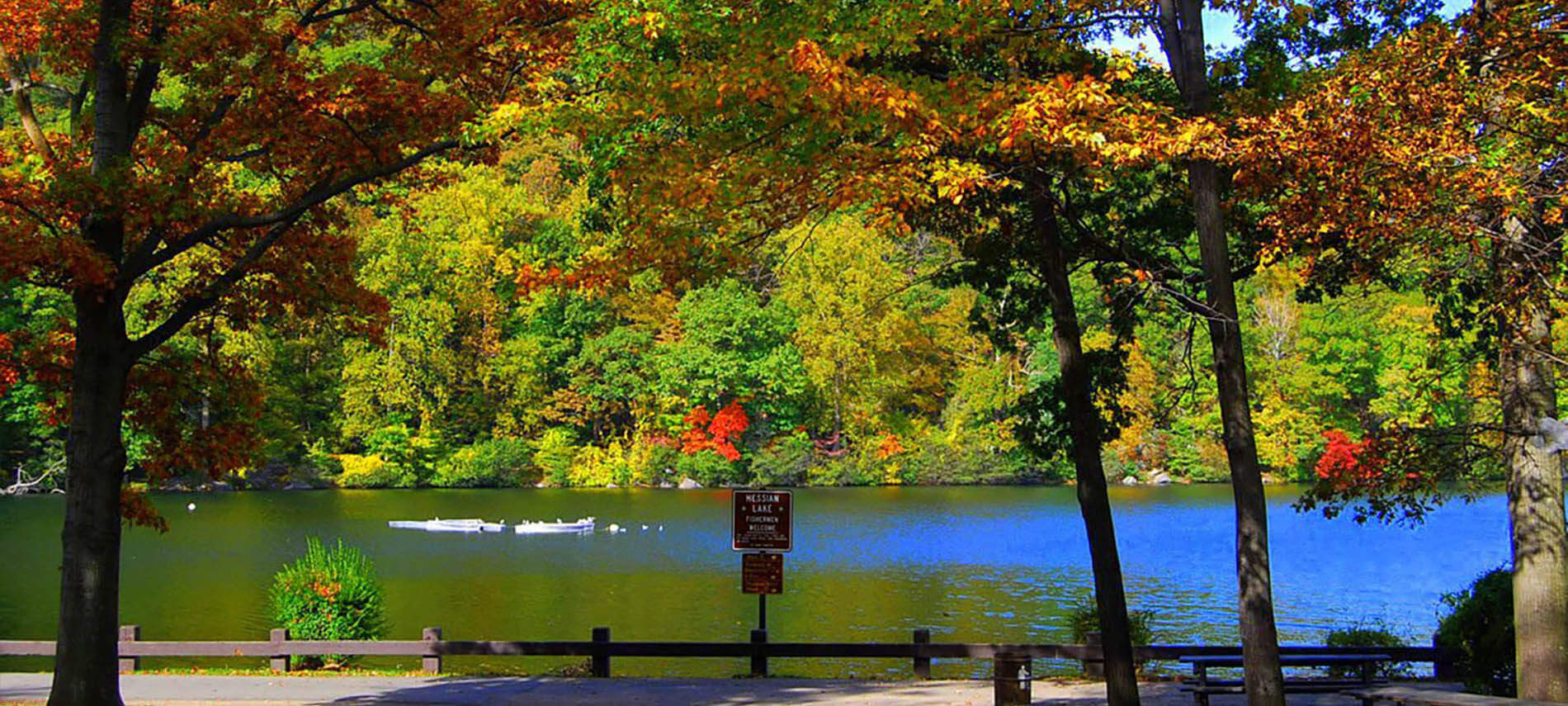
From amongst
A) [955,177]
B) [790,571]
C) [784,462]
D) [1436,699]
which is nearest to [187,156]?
[955,177]

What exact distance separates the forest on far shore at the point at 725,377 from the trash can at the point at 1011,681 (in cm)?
4900

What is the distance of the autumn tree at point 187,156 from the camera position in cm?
1073

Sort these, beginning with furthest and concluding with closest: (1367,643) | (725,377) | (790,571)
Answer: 1. (725,377)
2. (790,571)
3. (1367,643)

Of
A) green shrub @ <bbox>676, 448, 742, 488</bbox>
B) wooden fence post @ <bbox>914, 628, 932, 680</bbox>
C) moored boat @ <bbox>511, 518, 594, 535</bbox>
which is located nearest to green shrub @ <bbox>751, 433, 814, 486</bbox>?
green shrub @ <bbox>676, 448, 742, 488</bbox>

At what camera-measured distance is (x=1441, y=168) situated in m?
9.86

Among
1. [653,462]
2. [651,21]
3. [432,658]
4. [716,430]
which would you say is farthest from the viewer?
[653,462]

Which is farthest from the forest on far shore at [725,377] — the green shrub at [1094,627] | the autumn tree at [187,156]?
the autumn tree at [187,156]

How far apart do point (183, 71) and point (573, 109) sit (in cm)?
315

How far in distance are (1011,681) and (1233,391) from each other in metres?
4.68

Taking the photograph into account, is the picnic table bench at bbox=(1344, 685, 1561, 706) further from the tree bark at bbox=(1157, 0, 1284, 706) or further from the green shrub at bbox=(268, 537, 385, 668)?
the green shrub at bbox=(268, 537, 385, 668)

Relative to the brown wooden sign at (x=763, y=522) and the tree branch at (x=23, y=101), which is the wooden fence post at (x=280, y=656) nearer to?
the brown wooden sign at (x=763, y=522)

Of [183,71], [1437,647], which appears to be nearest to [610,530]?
[1437,647]

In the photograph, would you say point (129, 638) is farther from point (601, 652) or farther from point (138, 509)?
point (138, 509)

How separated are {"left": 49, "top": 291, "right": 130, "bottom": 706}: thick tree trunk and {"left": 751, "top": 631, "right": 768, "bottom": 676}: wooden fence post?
7.35 metres
